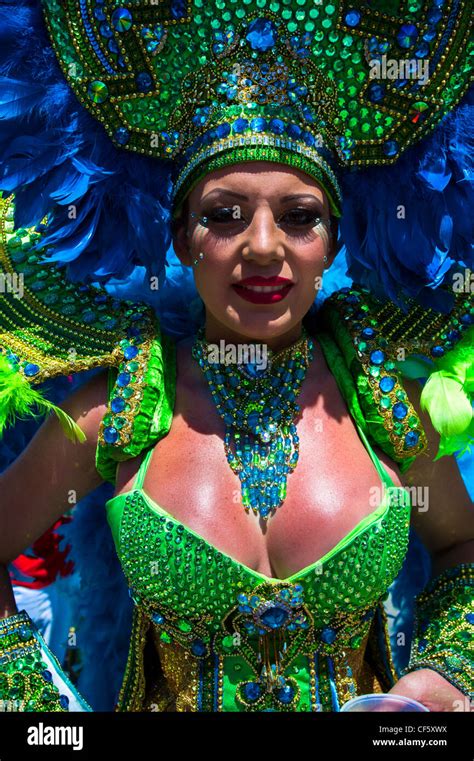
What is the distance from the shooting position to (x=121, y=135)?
263 cm

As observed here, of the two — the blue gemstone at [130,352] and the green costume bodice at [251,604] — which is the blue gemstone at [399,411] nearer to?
the green costume bodice at [251,604]

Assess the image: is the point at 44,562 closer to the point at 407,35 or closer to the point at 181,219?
the point at 181,219

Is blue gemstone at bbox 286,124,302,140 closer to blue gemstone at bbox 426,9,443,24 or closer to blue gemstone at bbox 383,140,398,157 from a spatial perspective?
blue gemstone at bbox 383,140,398,157

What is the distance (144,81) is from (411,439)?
1.10 m

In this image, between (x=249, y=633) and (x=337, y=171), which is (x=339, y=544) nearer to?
(x=249, y=633)

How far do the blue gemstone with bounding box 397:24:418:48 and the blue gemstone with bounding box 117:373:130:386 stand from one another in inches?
41.0

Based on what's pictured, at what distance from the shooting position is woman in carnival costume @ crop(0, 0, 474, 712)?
250 cm

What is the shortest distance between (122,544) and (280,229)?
85 cm

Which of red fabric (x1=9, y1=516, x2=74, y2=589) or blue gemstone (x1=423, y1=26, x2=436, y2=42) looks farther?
red fabric (x1=9, y1=516, x2=74, y2=589)

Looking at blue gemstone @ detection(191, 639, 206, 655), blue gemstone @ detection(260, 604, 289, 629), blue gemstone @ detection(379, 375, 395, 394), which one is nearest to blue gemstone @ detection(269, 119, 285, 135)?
blue gemstone @ detection(379, 375, 395, 394)

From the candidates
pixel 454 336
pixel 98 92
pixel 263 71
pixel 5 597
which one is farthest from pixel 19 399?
pixel 454 336

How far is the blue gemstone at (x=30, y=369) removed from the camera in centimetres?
262

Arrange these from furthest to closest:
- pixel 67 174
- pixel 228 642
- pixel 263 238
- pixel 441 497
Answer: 1. pixel 441 497
2. pixel 67 174
3. pixel 228 642
4. pixel 263 238

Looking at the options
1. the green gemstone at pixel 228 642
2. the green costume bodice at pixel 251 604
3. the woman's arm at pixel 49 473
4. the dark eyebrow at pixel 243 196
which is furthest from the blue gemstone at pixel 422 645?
the dark eyebrow at pixel 243 196
